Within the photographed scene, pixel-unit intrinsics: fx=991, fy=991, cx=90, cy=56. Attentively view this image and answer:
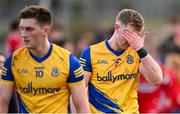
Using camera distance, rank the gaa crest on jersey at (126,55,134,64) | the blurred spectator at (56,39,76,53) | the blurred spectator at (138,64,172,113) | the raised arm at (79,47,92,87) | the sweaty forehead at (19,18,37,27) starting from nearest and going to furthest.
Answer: the sweaty forehead at (19,18,37,27), the raised arm at (79,47,92,87), the gaa crest on jersey at (126,55,134,64), the blurred spectator at (138,64,172,113), the blurred spectator at (56,39,76,53)

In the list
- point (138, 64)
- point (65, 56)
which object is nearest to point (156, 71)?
point (138, 64)

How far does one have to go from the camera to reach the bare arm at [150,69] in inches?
464

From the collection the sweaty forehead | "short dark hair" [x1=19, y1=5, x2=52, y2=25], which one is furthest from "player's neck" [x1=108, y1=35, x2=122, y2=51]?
the sweaty forehead

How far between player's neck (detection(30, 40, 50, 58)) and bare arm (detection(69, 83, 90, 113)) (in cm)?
51

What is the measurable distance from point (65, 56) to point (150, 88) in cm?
413

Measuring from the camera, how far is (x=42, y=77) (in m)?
11.3

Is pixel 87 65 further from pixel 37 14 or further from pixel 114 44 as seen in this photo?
pixel 37 14

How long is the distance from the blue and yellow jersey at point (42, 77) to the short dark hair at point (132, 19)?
92 cm

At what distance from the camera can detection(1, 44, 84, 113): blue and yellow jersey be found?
11.2m

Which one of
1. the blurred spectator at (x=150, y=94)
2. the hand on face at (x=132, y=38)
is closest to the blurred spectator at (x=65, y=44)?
the blurred spectator at (x=150, y=94)

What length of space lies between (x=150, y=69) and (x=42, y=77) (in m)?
1.38

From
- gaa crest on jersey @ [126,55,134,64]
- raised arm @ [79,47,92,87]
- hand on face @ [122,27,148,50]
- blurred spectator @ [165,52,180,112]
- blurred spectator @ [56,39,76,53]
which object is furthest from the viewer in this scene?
blurred spectator @ [56,39,76,53]

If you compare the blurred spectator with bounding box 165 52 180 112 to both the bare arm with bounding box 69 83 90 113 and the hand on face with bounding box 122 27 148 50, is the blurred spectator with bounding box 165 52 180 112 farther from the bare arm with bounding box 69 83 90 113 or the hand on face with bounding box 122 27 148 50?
the bare arm with bounding box 69 83 90 113

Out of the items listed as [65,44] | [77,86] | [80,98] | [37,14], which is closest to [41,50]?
[37,14]
